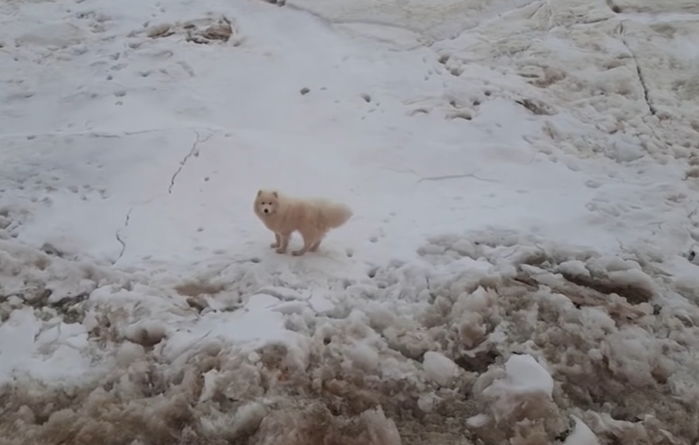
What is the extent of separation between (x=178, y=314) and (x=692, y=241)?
3.54 m

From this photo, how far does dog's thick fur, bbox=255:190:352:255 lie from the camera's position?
389 centimetres

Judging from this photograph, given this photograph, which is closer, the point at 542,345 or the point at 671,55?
the point at 542,345

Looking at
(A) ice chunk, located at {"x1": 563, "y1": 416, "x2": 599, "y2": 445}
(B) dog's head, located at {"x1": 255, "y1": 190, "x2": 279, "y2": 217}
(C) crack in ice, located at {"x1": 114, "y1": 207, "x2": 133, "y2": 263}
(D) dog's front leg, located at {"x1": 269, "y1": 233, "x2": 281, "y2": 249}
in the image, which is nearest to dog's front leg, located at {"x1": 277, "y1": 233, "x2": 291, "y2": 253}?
(D) dog's front leg, located at {"x1": 269, "y1": 233, "x2": 281, "y2": 249}

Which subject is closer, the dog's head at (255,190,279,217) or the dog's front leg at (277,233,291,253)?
the dog's head at (255,190,279,217)

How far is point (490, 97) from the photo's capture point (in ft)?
20.7

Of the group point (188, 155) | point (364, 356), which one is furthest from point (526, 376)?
point (188, 155)

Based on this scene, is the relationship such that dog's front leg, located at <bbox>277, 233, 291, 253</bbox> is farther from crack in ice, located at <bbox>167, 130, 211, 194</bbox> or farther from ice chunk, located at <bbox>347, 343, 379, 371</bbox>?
crack in ice, located at <bbox>167, 130, 211, 194</bbox>

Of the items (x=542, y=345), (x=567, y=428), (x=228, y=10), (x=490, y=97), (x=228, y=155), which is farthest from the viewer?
(x=228, y=10)

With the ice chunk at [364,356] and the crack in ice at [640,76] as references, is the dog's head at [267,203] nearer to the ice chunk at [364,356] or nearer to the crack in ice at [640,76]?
the ice chunk at [364,356]

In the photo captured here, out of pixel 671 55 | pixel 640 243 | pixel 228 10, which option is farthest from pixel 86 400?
pixel 671 55

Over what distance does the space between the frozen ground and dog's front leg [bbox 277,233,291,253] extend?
134mm

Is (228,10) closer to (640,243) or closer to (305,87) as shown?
(305,87)

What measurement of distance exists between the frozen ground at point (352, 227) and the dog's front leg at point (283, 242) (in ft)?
0.44

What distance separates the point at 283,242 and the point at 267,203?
1.21 feet
